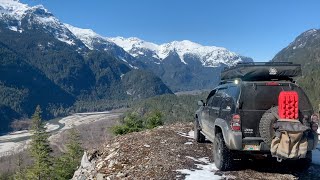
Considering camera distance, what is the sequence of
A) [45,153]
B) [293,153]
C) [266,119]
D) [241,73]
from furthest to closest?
[45,153] < [241,73] < [266,119] < [293,153]

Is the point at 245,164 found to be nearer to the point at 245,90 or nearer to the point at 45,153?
the point at 245,90

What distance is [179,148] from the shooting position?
13328mm

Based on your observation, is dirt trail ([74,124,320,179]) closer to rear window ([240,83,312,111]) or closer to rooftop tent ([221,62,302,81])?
rear window ([240,83,312,111])

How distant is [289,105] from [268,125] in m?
0.96

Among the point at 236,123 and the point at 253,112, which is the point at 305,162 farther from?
the point at 236,123

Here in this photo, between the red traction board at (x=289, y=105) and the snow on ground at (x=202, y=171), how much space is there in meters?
2.51

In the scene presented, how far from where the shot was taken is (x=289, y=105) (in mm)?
8102

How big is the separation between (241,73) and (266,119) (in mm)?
1887

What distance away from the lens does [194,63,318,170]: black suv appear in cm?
924

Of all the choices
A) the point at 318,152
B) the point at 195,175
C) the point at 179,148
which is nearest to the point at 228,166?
the point at 195,175

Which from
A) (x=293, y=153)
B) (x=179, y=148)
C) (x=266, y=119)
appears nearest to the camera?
(x=293, y=153)

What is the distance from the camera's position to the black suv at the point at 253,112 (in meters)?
9.24

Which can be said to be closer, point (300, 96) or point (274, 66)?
point (300, 96)

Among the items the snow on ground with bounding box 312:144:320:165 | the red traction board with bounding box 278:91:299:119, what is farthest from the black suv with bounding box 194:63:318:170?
the snow on ground with bounding box 312:144:320:165
